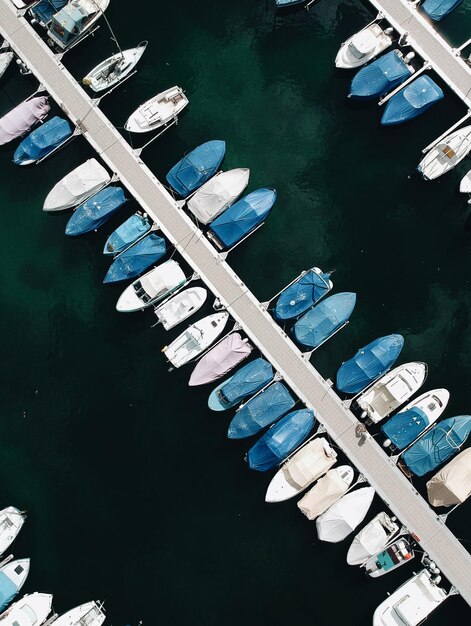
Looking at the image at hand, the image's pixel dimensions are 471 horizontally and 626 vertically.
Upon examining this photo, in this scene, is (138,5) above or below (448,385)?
above

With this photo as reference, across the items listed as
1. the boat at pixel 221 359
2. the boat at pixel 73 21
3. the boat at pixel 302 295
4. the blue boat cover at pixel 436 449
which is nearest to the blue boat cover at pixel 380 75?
the boat at pixel 302 295

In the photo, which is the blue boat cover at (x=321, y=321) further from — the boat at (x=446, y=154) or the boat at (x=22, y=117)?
the boat at (x=22, y=117)

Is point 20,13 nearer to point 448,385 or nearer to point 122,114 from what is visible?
point 122,114

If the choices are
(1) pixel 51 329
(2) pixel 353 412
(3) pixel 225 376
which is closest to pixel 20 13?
(1) pixel 51 329

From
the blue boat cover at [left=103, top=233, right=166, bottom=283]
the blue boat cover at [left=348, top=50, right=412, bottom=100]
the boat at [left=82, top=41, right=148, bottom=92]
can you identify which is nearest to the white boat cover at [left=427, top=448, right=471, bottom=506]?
the blue boat cover at [left=103, top=233, right=166, bottom=283]

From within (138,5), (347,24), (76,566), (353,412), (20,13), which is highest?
(20,13)

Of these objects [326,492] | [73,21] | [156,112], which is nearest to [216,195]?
[156,112]
